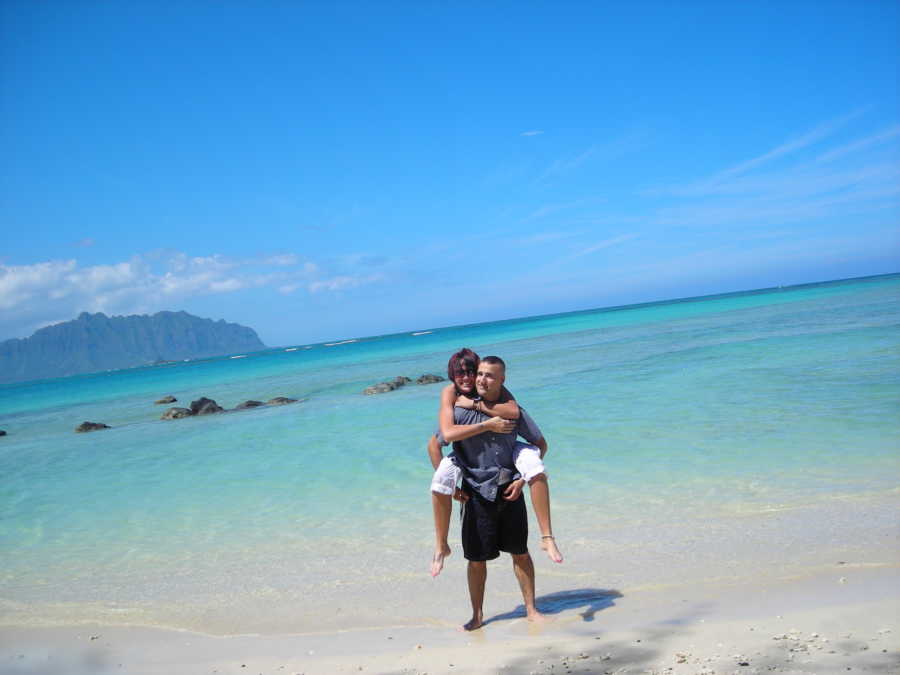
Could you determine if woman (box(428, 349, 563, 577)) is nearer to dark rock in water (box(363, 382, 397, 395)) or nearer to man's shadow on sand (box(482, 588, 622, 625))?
man's shadow on sand (box(482, 588, 622, 625))

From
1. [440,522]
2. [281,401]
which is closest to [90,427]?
[281,401]

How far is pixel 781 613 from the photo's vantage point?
166 inches

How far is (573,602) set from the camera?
4.89m

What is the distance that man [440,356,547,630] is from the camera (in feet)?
14.9

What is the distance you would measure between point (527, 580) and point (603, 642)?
0.68m

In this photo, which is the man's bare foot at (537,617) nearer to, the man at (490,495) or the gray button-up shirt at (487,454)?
the man at (490,495)

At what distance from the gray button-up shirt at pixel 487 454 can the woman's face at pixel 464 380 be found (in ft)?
0.47

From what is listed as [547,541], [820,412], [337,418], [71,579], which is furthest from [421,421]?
[547,541]

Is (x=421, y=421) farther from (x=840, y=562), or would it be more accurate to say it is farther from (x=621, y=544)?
(x=840, y=562)

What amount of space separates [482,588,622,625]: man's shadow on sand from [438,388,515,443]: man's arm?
1.40 m

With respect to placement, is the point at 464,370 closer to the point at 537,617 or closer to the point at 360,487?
the point at 537,617

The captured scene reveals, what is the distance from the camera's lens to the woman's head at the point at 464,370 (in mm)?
4496

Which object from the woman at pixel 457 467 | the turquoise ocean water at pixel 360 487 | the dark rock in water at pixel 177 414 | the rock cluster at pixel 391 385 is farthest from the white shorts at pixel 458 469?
the dark rock in water at pixel 177 414

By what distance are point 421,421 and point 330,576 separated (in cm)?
885
